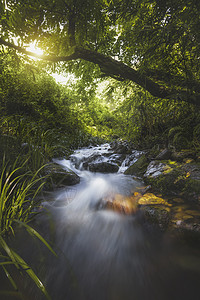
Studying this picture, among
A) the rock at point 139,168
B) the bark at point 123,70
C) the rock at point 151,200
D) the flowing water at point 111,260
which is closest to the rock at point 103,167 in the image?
the rock at point 139,168

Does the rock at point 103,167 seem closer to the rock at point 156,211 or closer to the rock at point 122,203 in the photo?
the rock at point 122,203

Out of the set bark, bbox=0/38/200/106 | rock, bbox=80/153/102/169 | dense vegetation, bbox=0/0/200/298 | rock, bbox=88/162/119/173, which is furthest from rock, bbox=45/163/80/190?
bark, bbox=0/38/200/106

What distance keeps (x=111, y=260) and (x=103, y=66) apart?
12.5ft

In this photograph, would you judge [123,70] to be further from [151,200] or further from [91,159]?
[91,159]

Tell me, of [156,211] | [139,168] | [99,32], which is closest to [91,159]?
[139,168]

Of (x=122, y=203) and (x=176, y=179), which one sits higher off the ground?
(x=176, y=179)

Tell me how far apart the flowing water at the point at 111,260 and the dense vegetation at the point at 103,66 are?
0.53 m

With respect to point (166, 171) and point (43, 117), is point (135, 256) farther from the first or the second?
point (43, 117)

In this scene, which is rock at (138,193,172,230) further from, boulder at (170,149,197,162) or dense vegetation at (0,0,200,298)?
dense vegetation at (0,0,200,298)

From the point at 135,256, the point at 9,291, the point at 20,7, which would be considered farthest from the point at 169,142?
the point at 20,7

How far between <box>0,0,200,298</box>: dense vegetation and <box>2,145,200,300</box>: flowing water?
533 millimetres

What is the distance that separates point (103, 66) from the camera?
3.52m

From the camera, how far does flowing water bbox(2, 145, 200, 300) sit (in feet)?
3.74

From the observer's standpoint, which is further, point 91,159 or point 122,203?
point 91,159
